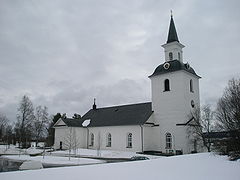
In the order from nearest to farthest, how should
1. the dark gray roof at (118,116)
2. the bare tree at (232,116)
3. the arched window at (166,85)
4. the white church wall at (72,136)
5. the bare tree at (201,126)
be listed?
the bare tree at (232,116) → the bare tree at (201,126) → the arched window at (166,85) → the dark gray roof at (118,116) → the white church wall at (72,136)

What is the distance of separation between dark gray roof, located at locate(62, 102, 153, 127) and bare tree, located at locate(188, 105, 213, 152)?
6.70m

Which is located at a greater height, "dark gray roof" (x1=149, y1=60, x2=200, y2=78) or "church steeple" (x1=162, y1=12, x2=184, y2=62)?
"church steeple" (x1=162, y1=12, x2=184, y2=62)

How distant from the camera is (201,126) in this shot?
3428 cm

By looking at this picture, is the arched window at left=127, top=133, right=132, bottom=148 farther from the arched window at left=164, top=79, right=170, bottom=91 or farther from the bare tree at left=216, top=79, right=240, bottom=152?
the bare tree at left=216, top=79, right=240, bottom=152

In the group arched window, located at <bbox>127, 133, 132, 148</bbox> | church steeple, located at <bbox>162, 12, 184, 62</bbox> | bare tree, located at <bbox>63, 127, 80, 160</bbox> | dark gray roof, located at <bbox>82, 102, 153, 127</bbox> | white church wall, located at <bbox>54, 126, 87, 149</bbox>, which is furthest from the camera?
white church wall, located at <bbox>54, 126, 87, 149</bbox>

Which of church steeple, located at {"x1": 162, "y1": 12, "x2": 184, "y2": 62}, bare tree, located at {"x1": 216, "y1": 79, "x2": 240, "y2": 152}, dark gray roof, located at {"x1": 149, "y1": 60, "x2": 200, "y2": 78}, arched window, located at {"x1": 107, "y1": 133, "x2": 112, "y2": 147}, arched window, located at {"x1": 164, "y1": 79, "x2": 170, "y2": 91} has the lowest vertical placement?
arched window, located at {"x1": 107, "y1": 133, "x2": 112, "y2": 147}

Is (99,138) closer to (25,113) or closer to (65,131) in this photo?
(65,131)

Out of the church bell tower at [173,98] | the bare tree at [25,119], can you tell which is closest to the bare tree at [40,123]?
the bare tree at [25,119]

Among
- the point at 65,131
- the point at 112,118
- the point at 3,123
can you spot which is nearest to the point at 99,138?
the point at 112,118

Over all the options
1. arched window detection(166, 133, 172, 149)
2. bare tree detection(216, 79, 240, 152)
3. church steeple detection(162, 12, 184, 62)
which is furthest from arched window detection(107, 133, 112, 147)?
bare tree detection(216, 79, 240, 152)

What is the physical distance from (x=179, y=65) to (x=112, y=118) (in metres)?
15.4

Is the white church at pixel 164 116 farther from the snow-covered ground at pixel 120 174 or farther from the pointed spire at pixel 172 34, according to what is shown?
the snow-covered ground at pixel 120 174

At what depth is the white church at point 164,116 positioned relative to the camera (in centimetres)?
3600

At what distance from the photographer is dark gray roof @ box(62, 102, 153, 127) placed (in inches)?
1560
